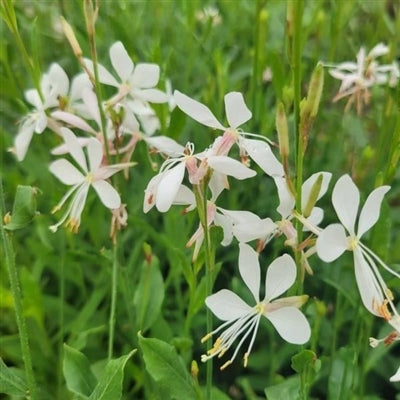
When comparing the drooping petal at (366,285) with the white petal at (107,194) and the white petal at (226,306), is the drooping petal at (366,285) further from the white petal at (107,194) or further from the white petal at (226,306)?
the white petal at (107,194)

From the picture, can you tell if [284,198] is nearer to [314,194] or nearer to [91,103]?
[314,194]

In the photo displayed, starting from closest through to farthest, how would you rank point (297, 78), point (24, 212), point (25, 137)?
point (297, 78), point (24, 212), point (25, 137)

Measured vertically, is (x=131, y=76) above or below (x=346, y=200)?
above

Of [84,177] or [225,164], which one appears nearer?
[225,164]

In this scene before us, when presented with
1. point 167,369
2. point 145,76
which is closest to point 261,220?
point 167,369

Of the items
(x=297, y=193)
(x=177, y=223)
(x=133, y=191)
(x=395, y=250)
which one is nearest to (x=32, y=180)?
(x=133, y=191)

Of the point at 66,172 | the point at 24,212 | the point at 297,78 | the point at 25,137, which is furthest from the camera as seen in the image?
the point at 25,137

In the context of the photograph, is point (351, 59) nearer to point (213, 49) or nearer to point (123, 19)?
point (213, 49)

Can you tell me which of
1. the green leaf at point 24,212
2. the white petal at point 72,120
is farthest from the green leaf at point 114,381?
the white petal at point 72,120
